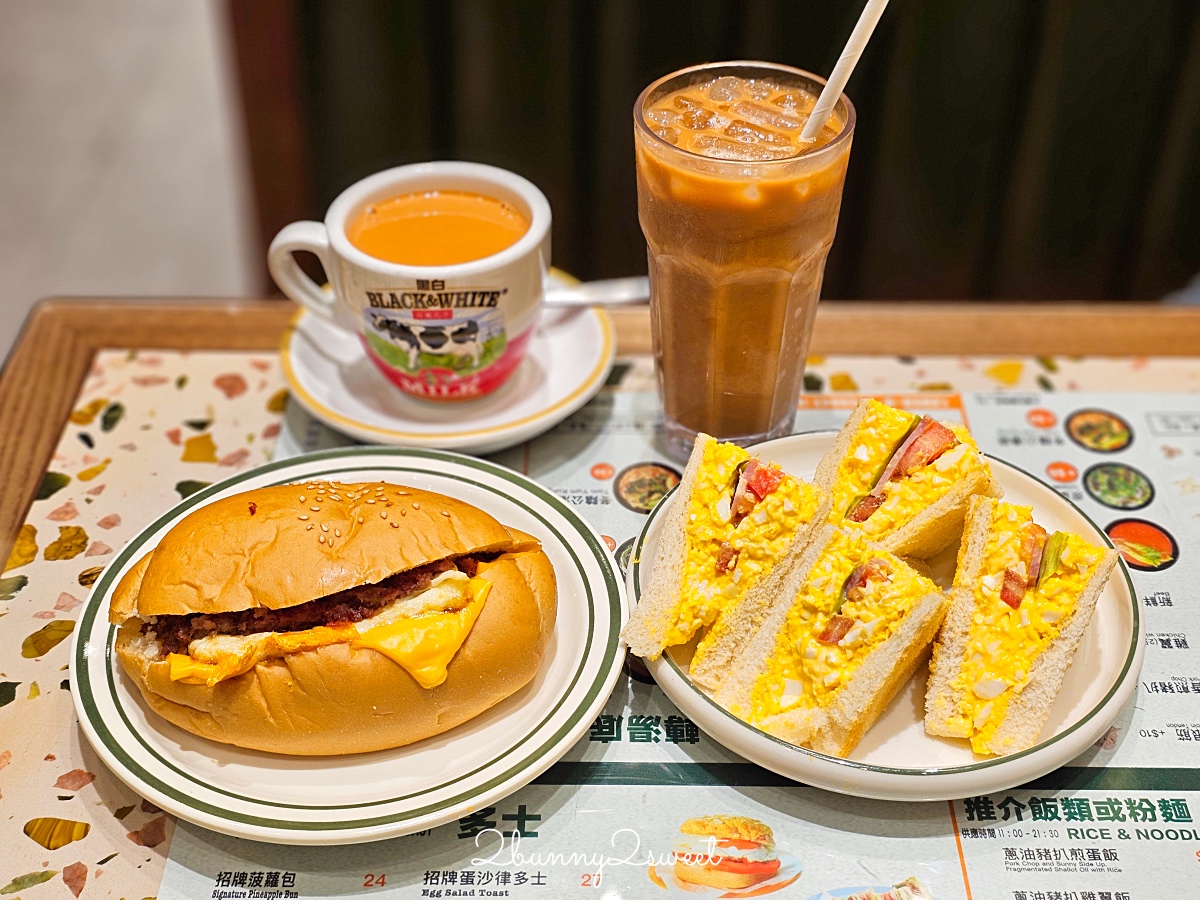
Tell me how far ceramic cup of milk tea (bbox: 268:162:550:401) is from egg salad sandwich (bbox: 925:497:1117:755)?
0.81 meters

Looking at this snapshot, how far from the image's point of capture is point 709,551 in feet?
4.33

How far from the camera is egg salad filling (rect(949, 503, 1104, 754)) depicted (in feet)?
3.98

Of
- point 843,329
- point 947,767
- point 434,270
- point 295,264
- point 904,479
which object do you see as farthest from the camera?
point 843,329

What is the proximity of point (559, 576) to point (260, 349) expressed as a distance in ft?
2.90

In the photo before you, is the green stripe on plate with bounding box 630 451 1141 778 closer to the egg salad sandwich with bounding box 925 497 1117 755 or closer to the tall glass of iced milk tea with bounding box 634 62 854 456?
the egg salad sandwich with bounding box 925 497 1117 755

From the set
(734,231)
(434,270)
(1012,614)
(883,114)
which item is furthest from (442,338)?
(883,114)

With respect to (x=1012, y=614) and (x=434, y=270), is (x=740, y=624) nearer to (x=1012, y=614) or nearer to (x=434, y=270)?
(x=1012, y=614)

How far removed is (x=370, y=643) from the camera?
3.91 ft

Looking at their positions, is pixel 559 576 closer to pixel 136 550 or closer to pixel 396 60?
pixel 136 550

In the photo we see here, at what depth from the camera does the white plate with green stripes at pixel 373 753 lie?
1126mm

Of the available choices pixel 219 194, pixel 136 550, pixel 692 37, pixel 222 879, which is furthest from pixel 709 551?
pixel 219 194

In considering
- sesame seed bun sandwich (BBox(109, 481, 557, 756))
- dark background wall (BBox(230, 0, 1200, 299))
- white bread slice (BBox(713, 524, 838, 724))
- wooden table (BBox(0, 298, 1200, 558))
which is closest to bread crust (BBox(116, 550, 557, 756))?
sesame seed bun sandwich (BBox(109, 481, 557, 756))

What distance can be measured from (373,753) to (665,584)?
1.34ft

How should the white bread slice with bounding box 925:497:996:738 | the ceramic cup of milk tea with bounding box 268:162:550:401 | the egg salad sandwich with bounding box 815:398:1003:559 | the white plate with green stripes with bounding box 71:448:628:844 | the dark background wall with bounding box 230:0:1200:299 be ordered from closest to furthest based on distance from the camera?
the white plate with green stripes with bounding box 71:448:628:844 < the white bread slice with bounding box 925:497:996:738 < the egg salad sandwich with bounding box 815:398:1003:559 < the ceramic cup of milk tea with bounding box 268:162:550:401 < the dark background wall with bounding box 230:0:1200:299
